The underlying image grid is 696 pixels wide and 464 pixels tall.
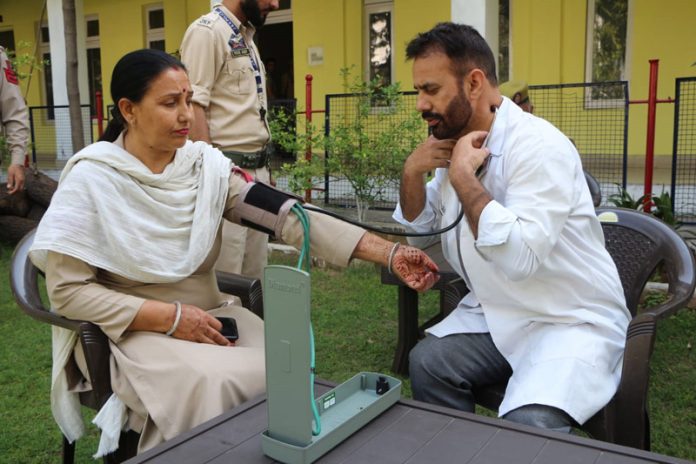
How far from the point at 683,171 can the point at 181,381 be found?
235 inches

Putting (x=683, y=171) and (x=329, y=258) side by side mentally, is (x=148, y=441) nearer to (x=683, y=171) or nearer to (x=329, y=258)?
(x=329, y=258)

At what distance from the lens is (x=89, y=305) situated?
7.10 feet

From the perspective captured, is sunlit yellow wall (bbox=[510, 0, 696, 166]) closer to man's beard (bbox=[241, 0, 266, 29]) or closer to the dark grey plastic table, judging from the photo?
man's beard (bbox=[241, 0, 266, 29])

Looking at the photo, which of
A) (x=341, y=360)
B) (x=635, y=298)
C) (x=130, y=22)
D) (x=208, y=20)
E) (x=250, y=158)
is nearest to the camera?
(x=635, y=298)

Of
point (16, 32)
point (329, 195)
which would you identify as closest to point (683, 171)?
point (329, 195)

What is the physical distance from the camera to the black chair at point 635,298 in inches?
83.2

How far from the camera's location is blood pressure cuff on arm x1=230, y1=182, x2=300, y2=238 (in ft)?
7.73

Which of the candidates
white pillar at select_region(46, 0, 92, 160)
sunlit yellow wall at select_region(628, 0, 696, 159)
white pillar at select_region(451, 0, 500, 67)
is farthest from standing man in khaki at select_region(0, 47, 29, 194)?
sunlit yellow wall at select_region(628, 0, 696, 159)

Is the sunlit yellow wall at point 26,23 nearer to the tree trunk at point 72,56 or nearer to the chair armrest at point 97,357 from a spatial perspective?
the tree trunk at point 72,56

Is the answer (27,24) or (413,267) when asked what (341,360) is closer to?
(413,267)

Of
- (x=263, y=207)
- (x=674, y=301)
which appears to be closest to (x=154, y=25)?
(x=263, y=207)

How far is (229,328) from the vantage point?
7.75 feet

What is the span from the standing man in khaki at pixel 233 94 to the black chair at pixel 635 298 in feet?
3.54

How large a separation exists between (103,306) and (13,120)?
311 cm
